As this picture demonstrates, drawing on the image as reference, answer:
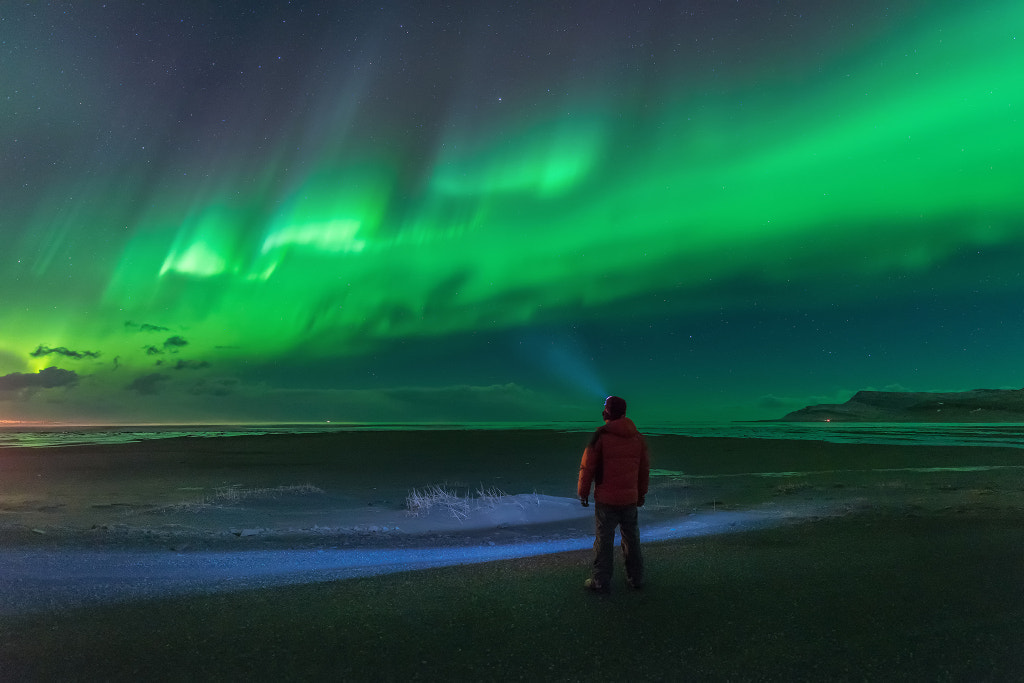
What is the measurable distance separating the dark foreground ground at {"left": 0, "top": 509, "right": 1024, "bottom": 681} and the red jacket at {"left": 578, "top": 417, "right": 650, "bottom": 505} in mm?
1055

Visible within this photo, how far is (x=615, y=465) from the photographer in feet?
25.7

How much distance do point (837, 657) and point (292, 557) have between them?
7759mm

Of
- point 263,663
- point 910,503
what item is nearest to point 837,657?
point 263,663

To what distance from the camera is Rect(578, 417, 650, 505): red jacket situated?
307 inches

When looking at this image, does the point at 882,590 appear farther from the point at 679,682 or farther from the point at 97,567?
the point at 97,567

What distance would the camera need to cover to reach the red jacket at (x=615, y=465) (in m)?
7.80

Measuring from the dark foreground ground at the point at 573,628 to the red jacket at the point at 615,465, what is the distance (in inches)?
41.6

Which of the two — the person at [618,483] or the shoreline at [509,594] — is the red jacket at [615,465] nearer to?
the person at [618,483]

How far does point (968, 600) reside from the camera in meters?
6.96

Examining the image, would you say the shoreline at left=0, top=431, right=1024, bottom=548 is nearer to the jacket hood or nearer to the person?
the person

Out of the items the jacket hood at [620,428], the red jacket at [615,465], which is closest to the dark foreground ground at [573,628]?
the red jacket at [615,465]

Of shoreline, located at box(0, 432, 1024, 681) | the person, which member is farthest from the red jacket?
shoreline, located at box(0, 432, 1024, 681)

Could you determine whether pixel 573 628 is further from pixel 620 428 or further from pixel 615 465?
pixel 620 428

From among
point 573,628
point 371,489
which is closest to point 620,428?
point 573,628
